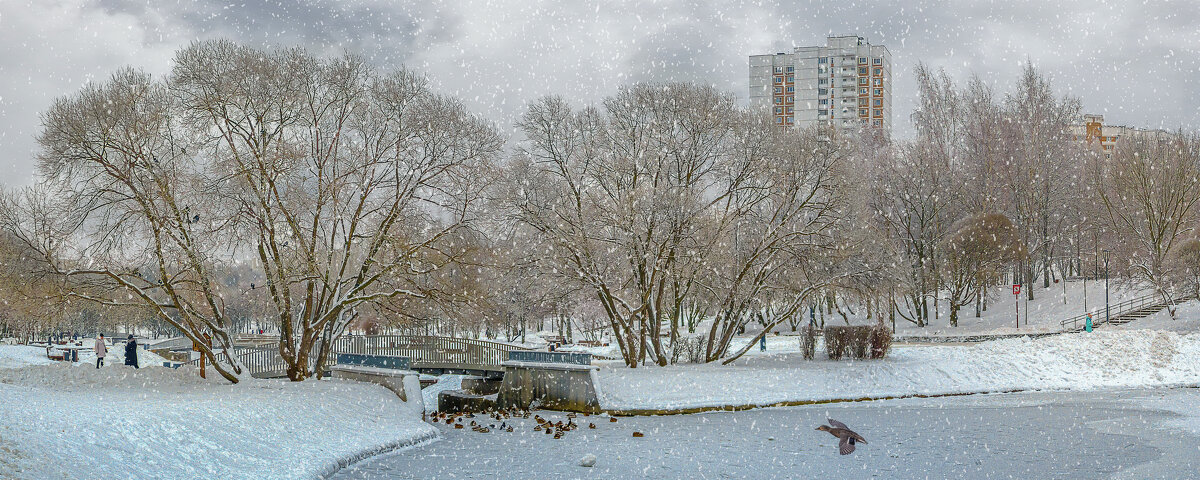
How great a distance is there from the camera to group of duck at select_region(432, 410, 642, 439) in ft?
64.9

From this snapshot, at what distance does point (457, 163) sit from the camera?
23.1 metres

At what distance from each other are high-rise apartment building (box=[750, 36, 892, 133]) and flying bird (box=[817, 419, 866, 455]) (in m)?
110

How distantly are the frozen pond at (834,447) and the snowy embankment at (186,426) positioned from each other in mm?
1046

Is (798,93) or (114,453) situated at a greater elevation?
(798,93)

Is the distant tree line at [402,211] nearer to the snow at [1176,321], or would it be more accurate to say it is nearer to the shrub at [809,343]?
the shrub at [809,343]

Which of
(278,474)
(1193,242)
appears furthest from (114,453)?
(1193,242)

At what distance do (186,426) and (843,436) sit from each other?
11931mm

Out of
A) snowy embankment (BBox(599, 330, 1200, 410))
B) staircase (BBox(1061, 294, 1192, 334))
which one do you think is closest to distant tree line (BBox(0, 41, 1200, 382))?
snowy embankment (BBox(599, 330, 1200, 410))

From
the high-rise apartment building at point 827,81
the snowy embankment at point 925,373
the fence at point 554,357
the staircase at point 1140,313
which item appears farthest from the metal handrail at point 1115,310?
the high-rise apartment building at point 827,81

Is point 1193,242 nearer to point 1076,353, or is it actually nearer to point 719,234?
point 1076,353

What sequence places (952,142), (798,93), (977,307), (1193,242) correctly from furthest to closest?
(798,93), (952,142), (977,307), (1193,242)

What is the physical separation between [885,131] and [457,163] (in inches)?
2046

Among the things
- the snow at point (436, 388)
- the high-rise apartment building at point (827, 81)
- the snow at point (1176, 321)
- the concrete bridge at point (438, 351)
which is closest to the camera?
the snow at point (436, 388)

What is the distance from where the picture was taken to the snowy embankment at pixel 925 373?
23453 millimetres
